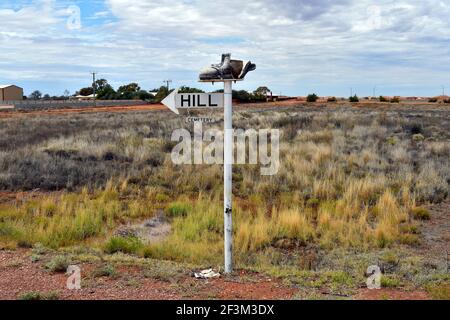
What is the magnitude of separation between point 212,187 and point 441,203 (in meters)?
5.77

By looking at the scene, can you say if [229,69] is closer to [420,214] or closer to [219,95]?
[219,95]

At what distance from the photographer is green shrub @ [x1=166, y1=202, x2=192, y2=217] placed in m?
10.9

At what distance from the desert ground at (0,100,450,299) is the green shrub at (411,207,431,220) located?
26mm

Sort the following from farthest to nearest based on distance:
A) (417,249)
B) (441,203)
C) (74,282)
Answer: (441,203)
(417,249)
(74,282)

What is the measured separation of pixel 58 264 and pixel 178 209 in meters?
4.79

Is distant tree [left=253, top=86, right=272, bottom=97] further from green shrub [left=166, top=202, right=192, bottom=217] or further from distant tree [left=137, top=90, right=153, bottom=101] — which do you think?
green shrub [left=166, top=202, right=192, bottom=217]

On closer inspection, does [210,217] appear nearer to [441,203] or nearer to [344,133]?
[441,203]

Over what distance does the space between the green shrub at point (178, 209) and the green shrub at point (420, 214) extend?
191 inches

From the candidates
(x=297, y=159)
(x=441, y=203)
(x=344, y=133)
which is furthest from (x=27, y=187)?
(x=344, y=133)

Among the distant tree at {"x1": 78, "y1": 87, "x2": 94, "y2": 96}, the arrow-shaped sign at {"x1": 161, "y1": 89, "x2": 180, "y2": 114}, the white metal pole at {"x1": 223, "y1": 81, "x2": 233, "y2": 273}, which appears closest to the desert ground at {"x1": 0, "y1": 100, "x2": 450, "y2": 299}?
the white metal pole at {"x1": 223, "y1": 81, "x2": 233, "y2": 273}

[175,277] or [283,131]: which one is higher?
[283,131]

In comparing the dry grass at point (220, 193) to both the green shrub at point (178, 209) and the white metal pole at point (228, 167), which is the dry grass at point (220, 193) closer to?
the green shrub at point (178, 209)

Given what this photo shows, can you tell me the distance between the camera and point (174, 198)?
12.5 meters

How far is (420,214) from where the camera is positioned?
34.6 ft
